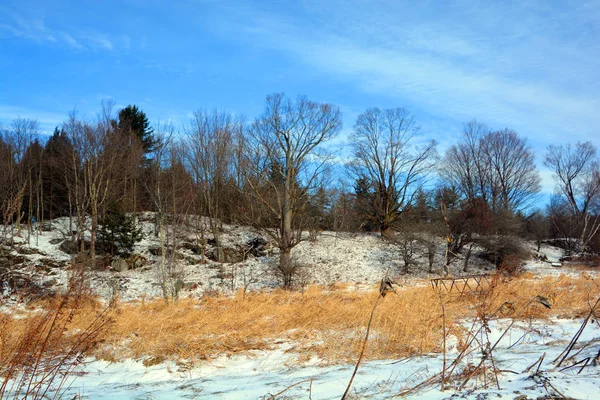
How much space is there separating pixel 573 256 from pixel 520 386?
3080 centimetres

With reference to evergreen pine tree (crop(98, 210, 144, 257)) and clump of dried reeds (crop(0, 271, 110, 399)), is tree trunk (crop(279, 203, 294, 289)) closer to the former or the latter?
evergreen pine tree (crop(98, 210, 144, 257))

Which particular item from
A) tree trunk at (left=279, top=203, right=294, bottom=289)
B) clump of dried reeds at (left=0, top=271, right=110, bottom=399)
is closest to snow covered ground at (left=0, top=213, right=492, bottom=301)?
tree trunk at (left=279, top=203, right=294, bottom=289)

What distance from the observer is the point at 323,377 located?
3441mm

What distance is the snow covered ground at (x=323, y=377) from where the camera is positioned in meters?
2.57

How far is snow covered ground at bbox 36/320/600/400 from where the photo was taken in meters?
2.57

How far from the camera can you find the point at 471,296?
755cm

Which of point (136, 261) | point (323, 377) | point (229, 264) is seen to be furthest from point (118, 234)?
point (323, 377)

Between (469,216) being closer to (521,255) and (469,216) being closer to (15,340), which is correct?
(521,255)

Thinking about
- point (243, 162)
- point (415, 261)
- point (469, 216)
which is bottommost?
point (415, 261)

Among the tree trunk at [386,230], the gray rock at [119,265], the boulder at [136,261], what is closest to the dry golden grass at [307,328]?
the gray rock at [119,265]

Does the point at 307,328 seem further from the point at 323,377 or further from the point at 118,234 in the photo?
the point at 118,234

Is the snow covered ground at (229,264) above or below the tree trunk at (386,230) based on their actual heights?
below

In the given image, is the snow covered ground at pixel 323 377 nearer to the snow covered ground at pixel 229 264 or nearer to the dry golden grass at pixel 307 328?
the dry golden grass at pixel 307 328

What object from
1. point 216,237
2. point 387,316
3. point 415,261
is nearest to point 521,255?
point 415,261
